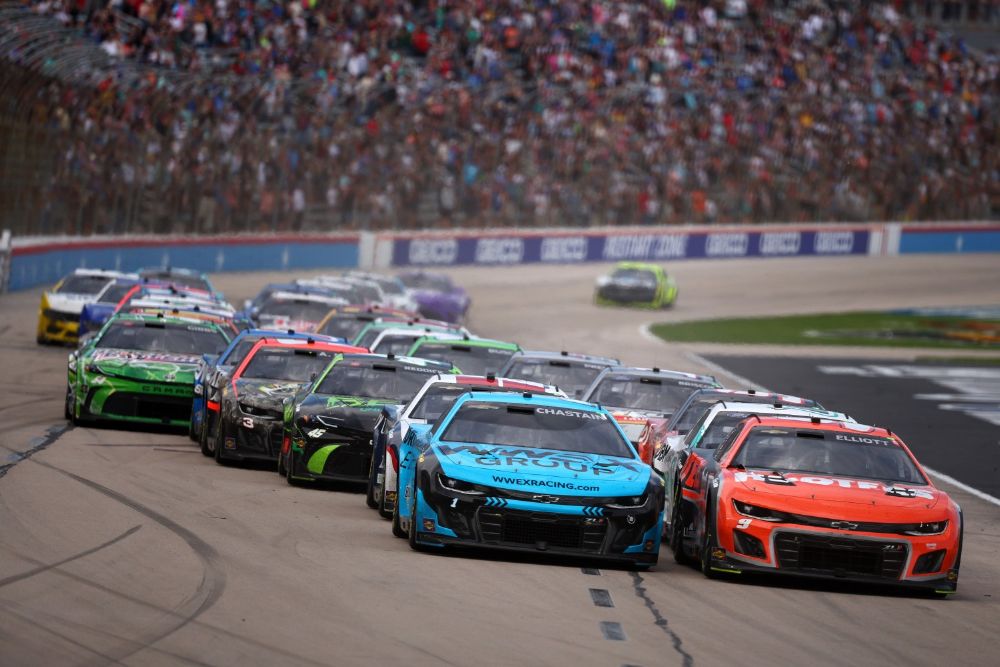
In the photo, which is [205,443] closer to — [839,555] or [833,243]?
[839,555]

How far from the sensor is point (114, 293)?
88.3 feet

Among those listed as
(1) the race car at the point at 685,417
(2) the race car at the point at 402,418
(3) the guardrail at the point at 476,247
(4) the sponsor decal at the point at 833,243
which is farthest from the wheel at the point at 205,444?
(4) the sponsor decal at the point at 833,243

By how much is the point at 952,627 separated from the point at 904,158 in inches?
1748

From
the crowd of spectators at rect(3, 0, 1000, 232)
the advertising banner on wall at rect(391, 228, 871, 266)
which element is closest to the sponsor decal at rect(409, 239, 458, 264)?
the advertising banner on wall at rect(391, 228, 871, 266)

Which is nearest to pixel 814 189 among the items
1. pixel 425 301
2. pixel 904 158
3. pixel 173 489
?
pixel 904 158

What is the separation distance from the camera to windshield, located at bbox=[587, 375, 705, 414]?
1631 centimetres

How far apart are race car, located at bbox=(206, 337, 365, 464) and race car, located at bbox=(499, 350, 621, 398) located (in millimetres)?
2551

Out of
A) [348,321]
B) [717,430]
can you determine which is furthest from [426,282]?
[717,430]

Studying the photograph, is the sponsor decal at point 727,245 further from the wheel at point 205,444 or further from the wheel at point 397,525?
the wheel at point 397,525

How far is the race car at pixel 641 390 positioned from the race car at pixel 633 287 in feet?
99.5

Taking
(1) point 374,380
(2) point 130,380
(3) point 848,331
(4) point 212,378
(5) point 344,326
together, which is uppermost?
(1) point 374,380

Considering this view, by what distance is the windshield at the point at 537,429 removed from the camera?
38.2ft

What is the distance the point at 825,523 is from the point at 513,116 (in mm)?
35255

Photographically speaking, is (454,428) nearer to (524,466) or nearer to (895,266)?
(524,466)
